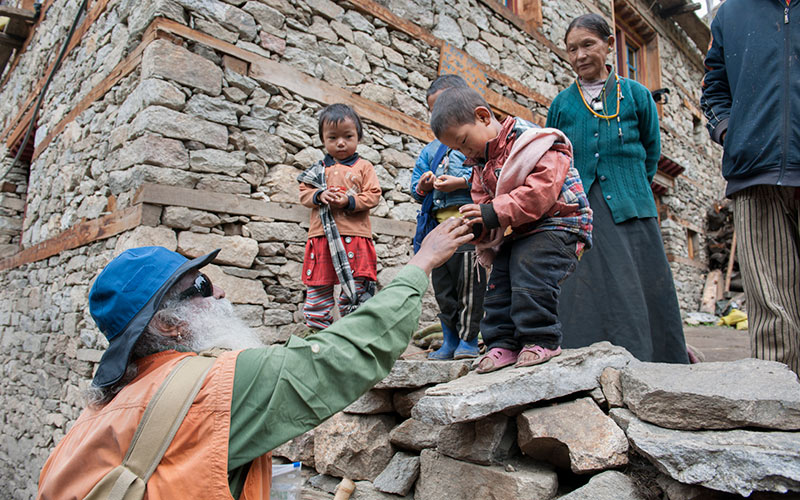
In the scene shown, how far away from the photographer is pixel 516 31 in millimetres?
6711

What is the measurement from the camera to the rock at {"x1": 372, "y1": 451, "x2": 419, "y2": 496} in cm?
207

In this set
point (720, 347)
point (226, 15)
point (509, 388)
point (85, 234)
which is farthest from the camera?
point (720, 347)

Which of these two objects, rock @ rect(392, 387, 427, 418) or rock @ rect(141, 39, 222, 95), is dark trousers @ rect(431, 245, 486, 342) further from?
rock @ rect(141, 39, 222, 95)

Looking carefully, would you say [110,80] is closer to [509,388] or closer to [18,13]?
[509,388]

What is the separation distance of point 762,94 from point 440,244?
5.66 feet

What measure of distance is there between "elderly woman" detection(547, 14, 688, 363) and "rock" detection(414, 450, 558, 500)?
941 mm

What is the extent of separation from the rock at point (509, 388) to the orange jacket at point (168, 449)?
0.73 m

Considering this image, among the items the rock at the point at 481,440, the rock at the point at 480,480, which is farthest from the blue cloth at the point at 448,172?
the rock at the point at 480,480

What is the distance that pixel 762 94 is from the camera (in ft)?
7.00

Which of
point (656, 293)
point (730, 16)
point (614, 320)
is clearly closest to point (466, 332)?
point (614, 320)

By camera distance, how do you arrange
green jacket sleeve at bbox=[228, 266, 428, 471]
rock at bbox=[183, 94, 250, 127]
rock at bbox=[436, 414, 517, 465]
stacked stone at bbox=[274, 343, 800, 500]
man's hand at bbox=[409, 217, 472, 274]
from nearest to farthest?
green jacket sleeve at bbox=[228, 266, 428, 471], stacked stone at bbox=[274, 343, 800, 500], man's hand at bbox=[409, 217, 472, 274], rock at bbox=[436, 414, 517, 465], rock at bbox=[183, 94, 250, 127]

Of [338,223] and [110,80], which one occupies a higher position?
[110,80]

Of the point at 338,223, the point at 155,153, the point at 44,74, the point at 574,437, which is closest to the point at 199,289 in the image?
the point at 574,437

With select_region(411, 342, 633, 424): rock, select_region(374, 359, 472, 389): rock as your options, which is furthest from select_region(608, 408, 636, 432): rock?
select_region(374, 359, 472, 389): rock
